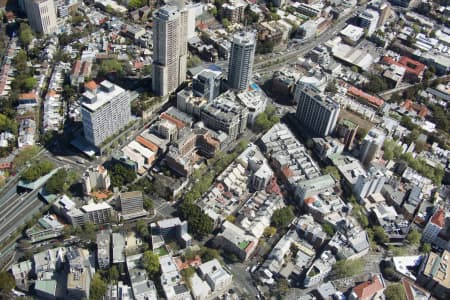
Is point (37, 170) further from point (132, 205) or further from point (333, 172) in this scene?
point (333, 172)

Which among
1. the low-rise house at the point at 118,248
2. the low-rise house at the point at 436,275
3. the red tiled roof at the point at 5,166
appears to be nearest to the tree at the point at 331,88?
the low-rise house at the point at 436,275

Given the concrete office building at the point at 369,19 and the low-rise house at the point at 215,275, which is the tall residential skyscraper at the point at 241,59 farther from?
the concrete office building at the point at 369,19

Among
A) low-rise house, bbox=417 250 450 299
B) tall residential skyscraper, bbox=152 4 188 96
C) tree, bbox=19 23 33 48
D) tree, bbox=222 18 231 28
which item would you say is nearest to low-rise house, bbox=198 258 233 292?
low-rise house, bbox=417 250 450 299

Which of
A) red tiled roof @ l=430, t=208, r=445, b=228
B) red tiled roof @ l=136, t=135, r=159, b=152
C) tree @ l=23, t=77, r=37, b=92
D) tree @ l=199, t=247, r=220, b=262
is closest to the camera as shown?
tree @ l=199, t=247, r=220, b=262


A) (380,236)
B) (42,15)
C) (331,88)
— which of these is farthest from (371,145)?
(42,15)

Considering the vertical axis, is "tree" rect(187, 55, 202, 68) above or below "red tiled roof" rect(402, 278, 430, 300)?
above

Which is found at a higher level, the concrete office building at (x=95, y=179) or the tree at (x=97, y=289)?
the concrete office building at (x=95, y=179)

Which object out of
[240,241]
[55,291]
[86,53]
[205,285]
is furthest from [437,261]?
[86,53]

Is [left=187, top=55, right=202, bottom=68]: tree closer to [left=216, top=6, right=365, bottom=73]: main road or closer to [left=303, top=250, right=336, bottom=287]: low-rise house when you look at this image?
[left=216, top=6, right=365, bottom=73]: main road
